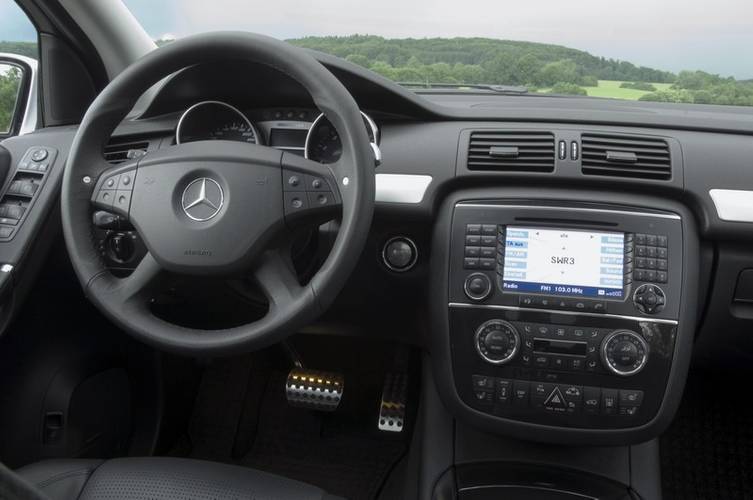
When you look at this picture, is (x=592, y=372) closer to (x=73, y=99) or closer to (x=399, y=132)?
(x=399, y=132)

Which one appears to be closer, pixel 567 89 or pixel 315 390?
pixel 567 89

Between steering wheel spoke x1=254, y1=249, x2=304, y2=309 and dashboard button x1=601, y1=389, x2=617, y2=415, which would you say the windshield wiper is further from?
dashboard button x1=601, y1=389, x2=617, y2=415

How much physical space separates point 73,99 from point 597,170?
1.53 metres

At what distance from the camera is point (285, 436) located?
8.30ft

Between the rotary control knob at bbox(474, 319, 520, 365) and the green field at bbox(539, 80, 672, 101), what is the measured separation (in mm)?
635

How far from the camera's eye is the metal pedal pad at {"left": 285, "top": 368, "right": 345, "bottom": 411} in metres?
2.28

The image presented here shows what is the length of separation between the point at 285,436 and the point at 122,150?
3.96 feet

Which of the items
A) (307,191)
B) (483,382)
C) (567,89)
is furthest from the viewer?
(567,89)

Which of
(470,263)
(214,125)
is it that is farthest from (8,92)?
(470,263)

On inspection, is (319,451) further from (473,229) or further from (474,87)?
(474,87)

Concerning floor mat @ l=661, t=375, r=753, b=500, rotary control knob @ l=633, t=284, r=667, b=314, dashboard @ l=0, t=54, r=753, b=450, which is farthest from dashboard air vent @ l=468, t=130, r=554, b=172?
floor mat @ l=661, t=375, r=753, b=500

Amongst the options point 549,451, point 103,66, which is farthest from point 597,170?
point 103,66

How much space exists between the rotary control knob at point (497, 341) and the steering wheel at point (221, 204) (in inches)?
18.8

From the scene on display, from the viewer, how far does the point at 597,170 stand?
1.64 metres
